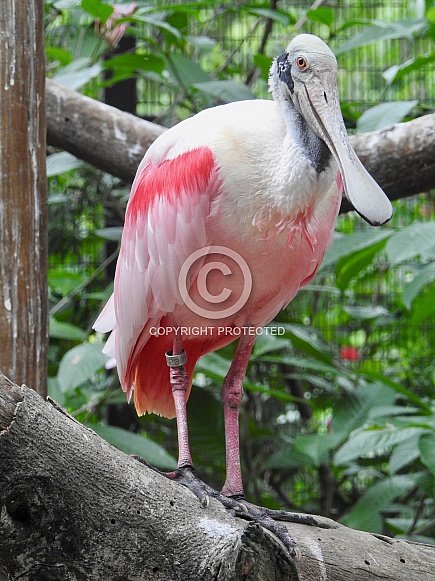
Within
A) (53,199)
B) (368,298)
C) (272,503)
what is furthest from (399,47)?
(272,503)

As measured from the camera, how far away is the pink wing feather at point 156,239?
2.37 m

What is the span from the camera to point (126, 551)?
1750 mm

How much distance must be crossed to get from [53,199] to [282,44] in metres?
1.48

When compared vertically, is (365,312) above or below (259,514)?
above

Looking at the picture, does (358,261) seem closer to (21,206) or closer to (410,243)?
(410,243)

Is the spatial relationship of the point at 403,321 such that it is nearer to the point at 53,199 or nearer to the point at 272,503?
the point at 272,503

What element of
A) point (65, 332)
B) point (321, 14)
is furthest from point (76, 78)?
point (321, 14)

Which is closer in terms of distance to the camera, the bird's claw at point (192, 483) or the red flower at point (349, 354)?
the bird's claw at point (192, 483)

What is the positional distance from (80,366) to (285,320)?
1260mm

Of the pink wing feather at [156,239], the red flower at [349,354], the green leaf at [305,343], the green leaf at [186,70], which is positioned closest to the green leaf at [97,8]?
the green leaf at [186,70]

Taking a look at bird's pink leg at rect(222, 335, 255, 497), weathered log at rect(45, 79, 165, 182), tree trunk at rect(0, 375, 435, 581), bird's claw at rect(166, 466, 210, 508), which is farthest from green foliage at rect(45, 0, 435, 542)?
tree trunk at rect(0, 375, 435, 581)

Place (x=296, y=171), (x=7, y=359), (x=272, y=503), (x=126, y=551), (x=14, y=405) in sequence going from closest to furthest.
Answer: (x=14, y=405)
(x=126, y=551)
(x=296, y=171)
(x=7, y=359)
(x=272, y=503)

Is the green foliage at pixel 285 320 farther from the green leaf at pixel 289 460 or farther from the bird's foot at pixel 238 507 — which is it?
the bird's foot at pixel 238 507

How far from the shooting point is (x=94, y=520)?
1713 millimetres
